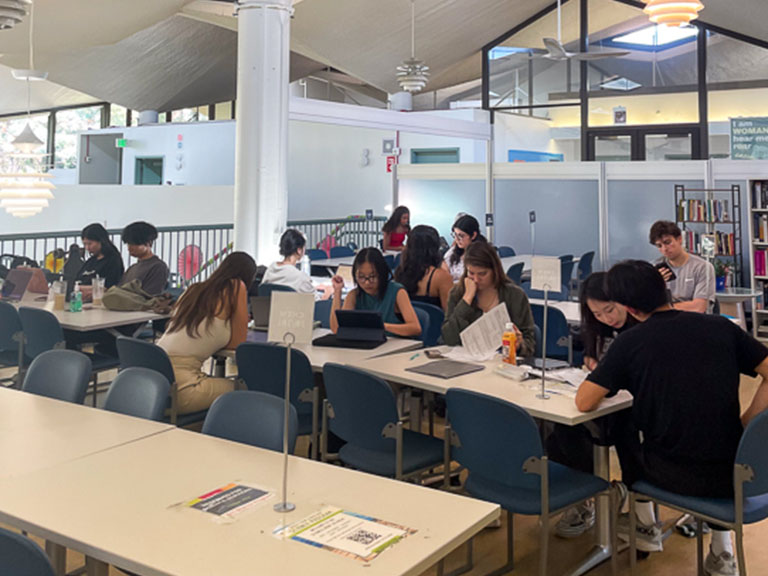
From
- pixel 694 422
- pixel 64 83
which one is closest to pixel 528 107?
pixel 64 83

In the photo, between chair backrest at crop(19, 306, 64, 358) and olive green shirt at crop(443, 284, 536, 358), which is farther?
chair backrest at crop(19, 306, 64, 358)

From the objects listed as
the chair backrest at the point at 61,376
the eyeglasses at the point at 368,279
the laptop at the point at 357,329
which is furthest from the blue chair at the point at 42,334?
the eyeglasses at the point at 368,279

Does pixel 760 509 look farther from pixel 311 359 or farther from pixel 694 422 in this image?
pixel 311 359

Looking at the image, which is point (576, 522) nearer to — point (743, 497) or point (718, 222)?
point (743, 497)

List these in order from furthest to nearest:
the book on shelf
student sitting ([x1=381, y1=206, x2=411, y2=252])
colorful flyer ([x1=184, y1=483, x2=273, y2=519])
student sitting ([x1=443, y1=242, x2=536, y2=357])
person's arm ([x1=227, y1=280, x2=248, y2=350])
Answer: student sitting ([x1=381, y1=206, x2=411, y2=252])
the book on shelf
student sitting ([x1=443, y1=242, x2=536, y2=357])
person's arm ([x1=227, y1=280, x2=248, y2=350])
colorful flyer ([x1=184, y1=483, x2=273, y2=519])

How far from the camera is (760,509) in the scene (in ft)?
9.05

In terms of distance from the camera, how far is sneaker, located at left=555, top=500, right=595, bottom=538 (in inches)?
141

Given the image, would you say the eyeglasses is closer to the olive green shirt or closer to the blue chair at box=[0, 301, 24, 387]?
the olive green shirt

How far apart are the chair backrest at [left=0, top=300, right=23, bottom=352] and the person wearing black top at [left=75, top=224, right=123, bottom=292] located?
100 centimetres

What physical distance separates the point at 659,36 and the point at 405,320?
28.8 feet

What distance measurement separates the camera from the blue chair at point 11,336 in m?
5.10

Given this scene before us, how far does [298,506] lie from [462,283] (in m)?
2.65

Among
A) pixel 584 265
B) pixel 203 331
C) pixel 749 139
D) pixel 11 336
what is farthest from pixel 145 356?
pixel 749 139

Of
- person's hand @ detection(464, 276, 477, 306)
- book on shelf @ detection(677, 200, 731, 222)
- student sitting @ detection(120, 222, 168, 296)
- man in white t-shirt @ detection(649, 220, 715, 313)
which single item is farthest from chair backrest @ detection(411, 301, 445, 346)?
book on shelf @ detection(677, 200, 731, 222)
